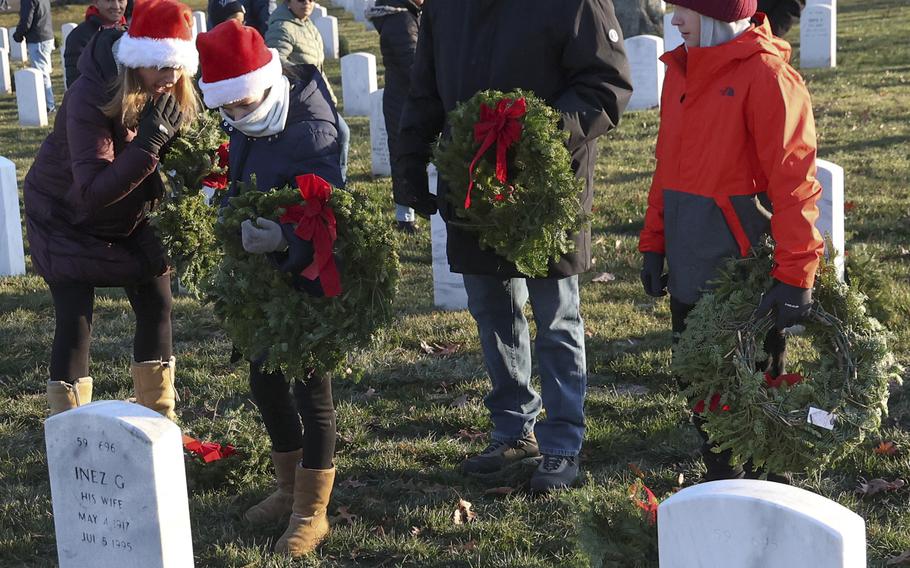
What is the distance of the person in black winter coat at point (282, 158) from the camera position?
3.94 meters

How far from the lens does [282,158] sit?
4.03 metres

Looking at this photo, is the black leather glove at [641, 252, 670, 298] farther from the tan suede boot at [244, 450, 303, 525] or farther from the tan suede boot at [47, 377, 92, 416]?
the tan suede boot at [47, 377, 92, 416]

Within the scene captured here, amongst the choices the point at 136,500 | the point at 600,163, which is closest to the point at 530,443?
the point at 136,500

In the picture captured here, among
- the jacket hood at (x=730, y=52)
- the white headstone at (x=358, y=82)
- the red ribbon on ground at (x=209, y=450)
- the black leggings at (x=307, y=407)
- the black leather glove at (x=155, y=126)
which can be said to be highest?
the jacket hood at (x=730, y=52)

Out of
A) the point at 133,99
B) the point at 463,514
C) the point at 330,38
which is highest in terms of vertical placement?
the point at 133,99

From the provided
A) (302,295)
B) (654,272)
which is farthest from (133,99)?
(654,272)

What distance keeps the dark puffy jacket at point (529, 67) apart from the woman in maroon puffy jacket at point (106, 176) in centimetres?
97

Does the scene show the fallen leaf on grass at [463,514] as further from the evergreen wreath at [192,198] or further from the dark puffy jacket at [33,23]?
the dark puffy jacket at [33,23]

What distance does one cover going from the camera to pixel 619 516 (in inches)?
145

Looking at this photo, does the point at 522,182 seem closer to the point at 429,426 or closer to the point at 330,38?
the point at 429,426

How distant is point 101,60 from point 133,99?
207 millimetres

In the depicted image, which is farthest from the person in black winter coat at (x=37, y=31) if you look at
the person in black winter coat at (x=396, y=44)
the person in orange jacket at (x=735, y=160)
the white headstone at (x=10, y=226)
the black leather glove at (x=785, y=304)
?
the black leather glove at (x=785, y=304)

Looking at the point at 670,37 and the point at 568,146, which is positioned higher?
the point at 568,146

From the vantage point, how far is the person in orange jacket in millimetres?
3533
